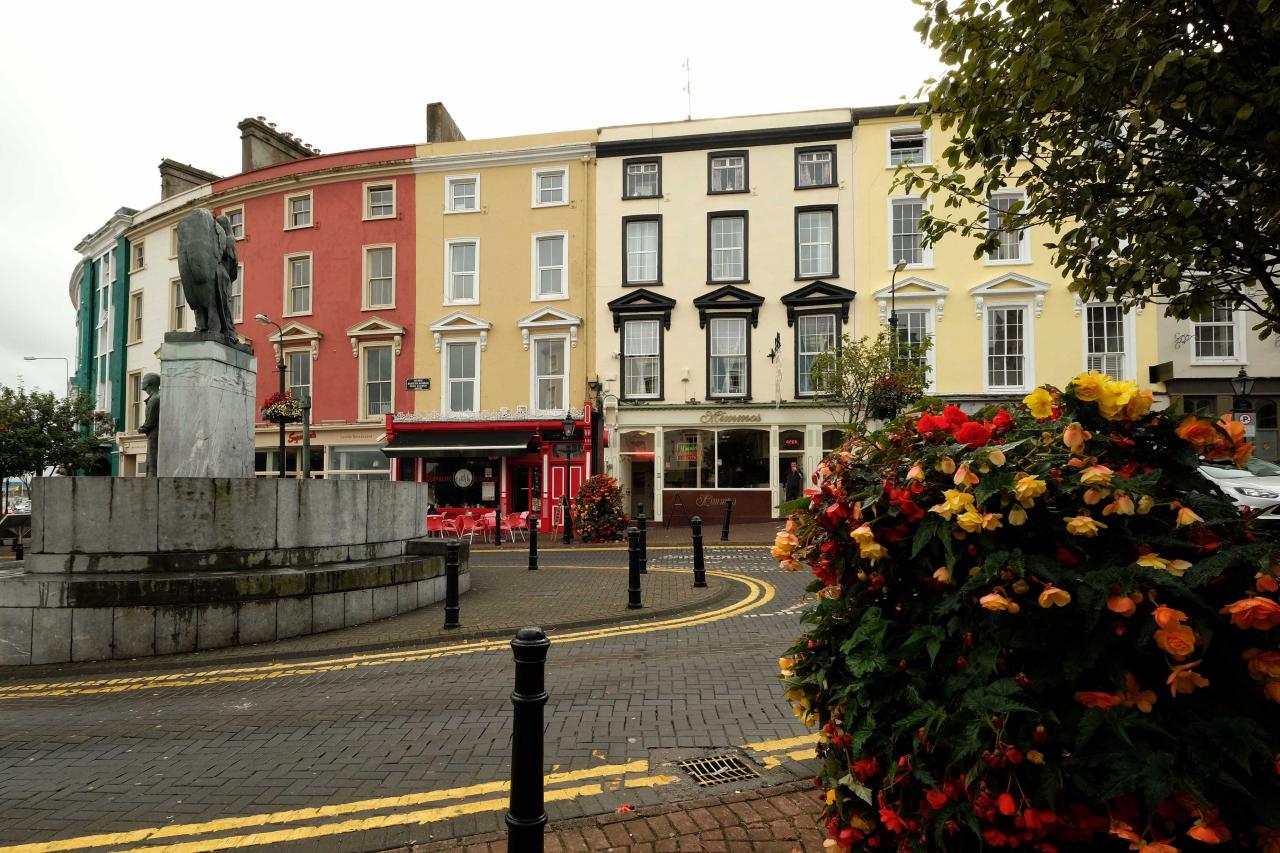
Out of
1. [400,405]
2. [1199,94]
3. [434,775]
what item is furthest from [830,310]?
[434,775]

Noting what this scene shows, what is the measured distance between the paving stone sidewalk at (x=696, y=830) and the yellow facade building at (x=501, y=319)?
2100 centimetres

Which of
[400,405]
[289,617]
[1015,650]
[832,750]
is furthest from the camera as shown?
[400,405]

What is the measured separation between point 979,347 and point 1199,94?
20621 mm

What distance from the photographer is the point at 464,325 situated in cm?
2603

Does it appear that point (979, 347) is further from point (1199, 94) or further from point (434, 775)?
point (434, 775)

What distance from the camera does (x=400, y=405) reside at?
26453 mm

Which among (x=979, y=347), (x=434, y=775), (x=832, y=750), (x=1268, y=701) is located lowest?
(x=434, y=775)

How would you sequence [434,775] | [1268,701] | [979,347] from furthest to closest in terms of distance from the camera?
[979,347]
[434,775]
[1268,701]

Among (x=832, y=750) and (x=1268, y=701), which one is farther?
(x=832, y=750)

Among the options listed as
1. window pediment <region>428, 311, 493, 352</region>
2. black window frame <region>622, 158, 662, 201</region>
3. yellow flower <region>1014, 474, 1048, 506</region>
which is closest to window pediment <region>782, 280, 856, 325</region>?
black window frame <region>622, 158, 662, 201</region>

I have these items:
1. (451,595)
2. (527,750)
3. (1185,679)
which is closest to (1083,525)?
(1185,679)

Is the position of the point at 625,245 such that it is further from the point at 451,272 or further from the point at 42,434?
the point at 42,434

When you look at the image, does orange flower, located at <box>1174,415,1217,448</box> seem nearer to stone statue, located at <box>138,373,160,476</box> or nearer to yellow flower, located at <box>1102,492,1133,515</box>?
yellow flower, located at <box>1102,492,1133,515</box>

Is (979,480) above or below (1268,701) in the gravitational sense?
above
